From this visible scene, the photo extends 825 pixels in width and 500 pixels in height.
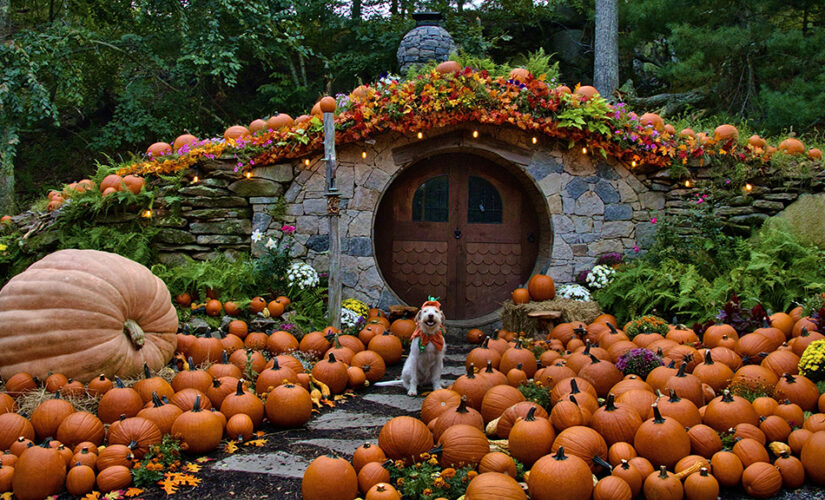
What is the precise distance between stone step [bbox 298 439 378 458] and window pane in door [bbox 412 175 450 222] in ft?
15.0

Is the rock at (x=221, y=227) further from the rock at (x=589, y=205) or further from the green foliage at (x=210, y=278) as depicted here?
the rock at (x=589, y=205)

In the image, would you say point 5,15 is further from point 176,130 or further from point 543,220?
point 543,220

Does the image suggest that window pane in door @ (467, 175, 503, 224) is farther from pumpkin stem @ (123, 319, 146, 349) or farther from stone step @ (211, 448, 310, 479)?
stone step @ (211, 448, 310, 479)

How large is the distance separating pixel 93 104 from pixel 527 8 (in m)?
9.16

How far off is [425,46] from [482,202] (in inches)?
98.4

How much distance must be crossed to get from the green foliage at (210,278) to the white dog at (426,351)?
2538 mm

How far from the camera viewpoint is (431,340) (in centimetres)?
494

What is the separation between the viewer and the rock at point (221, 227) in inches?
290

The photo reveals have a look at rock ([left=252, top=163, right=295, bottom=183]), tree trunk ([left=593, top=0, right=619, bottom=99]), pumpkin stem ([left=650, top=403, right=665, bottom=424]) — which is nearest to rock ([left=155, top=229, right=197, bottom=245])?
rock ([left=252, top=163, right=295, bottom=183])

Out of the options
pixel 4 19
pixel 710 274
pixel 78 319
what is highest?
pixel 4 19

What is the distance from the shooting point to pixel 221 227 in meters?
7.43

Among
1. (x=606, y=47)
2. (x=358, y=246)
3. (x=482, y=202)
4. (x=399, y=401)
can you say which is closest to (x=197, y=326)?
(x=358, y=246)

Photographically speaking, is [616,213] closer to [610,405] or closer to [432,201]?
[432,201]

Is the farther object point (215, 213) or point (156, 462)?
point (215, 213)
